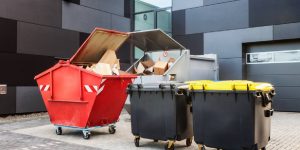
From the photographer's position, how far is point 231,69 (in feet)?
44.3

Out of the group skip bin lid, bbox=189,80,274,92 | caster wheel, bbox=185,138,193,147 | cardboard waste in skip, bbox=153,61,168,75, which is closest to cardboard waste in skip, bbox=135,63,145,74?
cardboard waste in skip, bbox=153,61,168,75

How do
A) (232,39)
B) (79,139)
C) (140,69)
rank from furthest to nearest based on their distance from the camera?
1. (232,39)
2. (140,69)
3. (79,139)

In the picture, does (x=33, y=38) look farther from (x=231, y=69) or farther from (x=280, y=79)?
(x=280, y=79)

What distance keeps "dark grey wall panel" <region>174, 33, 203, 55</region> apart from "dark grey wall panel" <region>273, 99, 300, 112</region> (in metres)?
3.71

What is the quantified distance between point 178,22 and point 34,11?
20.8 ft

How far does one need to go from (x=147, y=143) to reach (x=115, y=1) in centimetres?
936

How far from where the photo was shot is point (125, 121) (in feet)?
31.5

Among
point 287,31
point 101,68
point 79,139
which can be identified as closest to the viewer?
point 79,139

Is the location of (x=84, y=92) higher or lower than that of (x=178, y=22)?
lower

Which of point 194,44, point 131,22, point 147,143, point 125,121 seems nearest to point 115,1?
point 131,22

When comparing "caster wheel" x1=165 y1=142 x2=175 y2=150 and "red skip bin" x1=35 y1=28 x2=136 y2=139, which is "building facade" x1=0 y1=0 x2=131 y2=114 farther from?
"caster wheel" x1=165 y1=142 x2=175 y2=150

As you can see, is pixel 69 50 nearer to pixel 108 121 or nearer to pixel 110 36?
pixel 110 36

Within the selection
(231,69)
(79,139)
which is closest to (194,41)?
(231,69)

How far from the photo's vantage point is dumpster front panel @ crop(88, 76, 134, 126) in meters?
6.88
